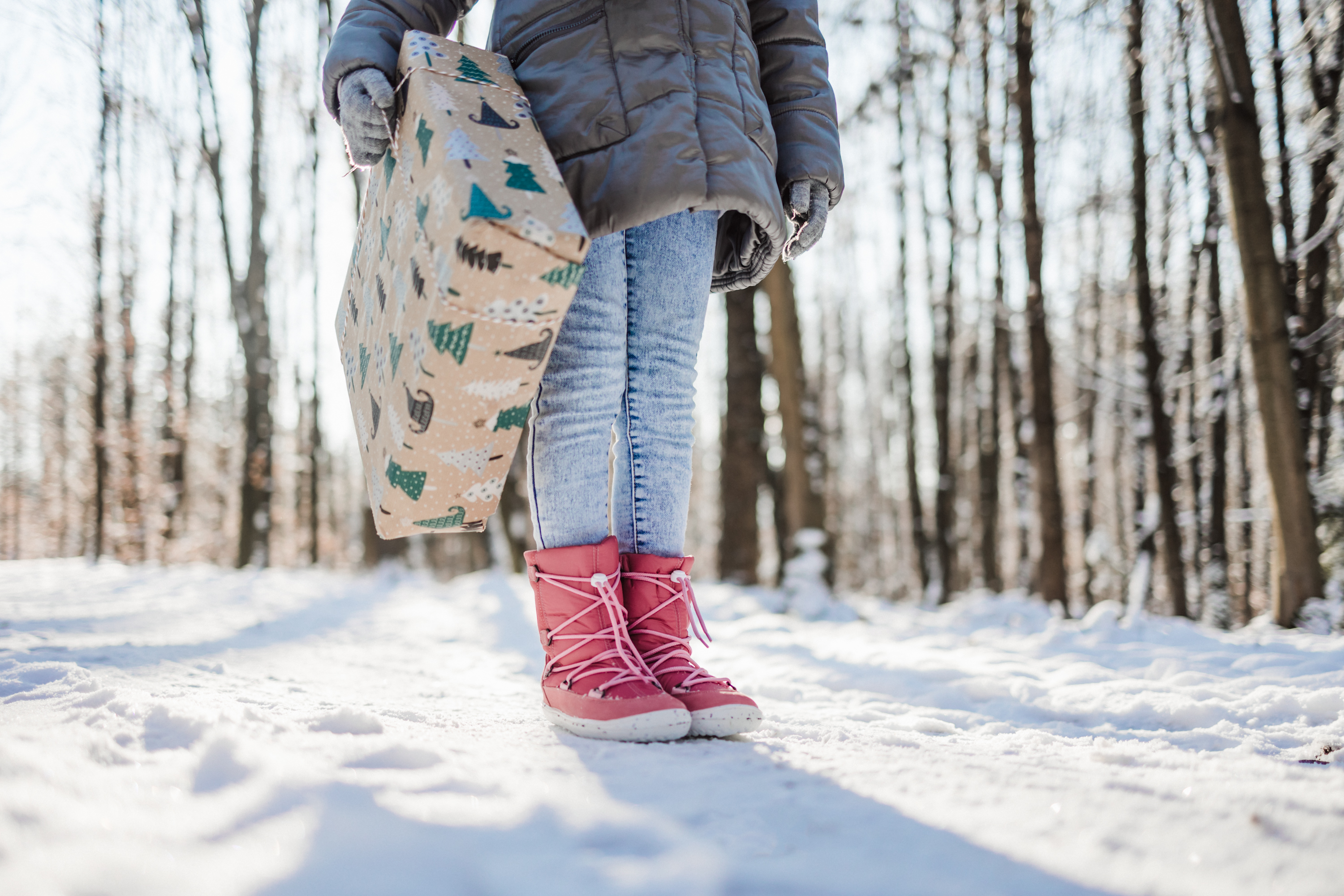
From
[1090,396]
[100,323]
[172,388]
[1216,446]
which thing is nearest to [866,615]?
[1216,446]

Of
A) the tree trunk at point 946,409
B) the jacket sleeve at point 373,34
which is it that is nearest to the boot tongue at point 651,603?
the jacket sleeve at point 373,34

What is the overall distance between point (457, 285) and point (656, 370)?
0.51m

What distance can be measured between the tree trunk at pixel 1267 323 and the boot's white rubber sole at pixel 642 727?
3.45 metres

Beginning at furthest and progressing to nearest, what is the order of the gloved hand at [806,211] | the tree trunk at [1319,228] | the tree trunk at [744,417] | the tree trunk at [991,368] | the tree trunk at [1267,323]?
the tree trunk at [991,368] → the tree trunk at [744,417] → the tree trunk at [1319,228] → the tree trunk at [1267,323] → the gloved hand at [806,211]

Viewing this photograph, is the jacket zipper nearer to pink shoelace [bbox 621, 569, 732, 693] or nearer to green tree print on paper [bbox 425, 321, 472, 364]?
green tree print on paper [bbox 425, 321, 472, 364]

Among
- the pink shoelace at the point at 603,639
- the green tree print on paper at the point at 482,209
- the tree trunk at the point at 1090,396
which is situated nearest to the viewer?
the green tree print on paper at the point at 482,209

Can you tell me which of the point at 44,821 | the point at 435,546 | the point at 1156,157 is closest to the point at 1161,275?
the point at 1156,157

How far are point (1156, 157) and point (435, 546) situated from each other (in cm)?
1692

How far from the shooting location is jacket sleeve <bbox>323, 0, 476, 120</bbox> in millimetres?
1236

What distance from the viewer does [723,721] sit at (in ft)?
4.10

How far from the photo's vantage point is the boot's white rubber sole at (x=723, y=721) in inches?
49.1

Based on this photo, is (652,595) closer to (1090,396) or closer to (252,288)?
(252,288)

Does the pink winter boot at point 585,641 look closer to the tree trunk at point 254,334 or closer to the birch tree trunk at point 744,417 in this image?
the birch tree trunk at point 744,417

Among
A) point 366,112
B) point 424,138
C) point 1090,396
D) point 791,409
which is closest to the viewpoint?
point 424,138
